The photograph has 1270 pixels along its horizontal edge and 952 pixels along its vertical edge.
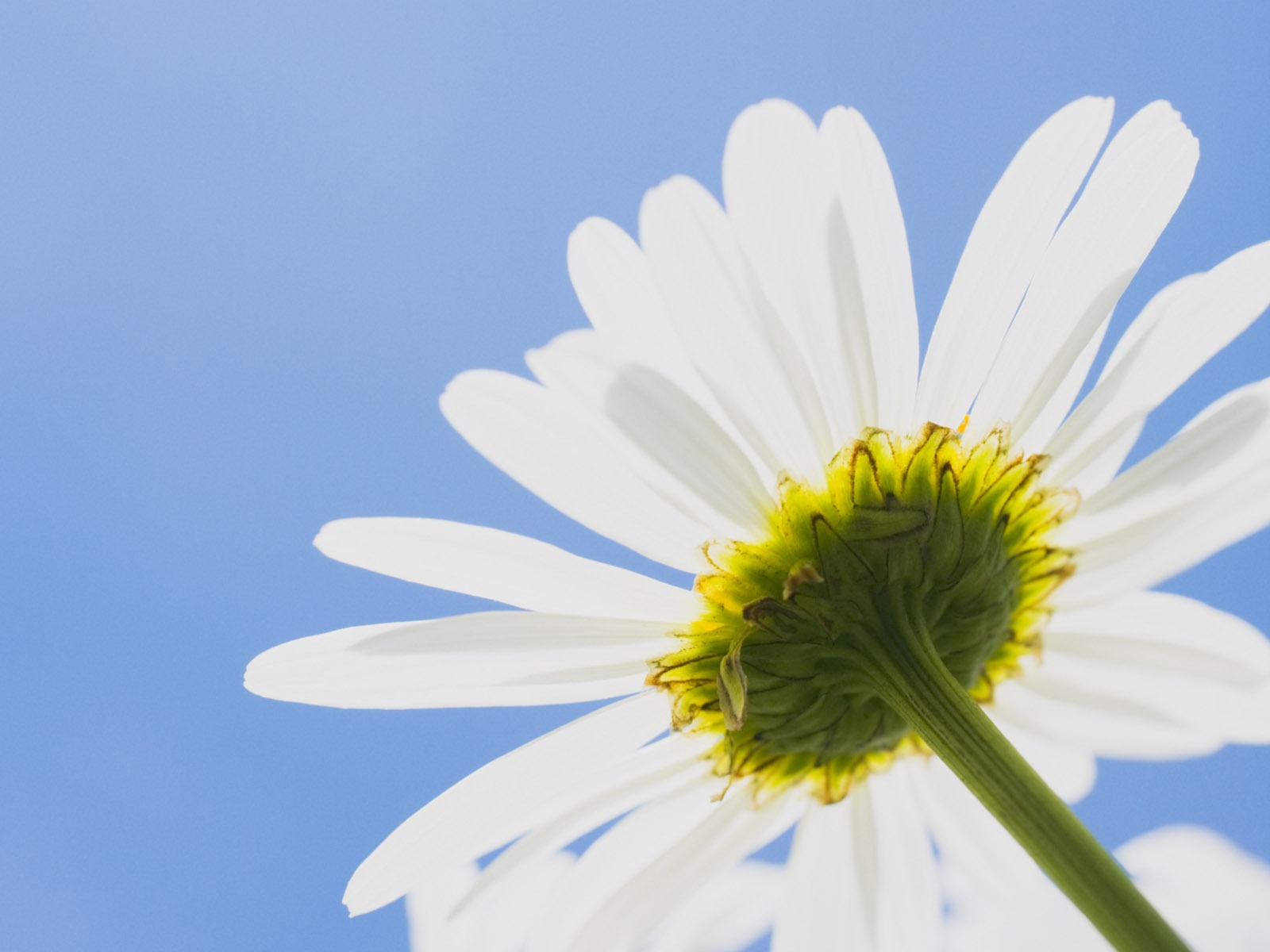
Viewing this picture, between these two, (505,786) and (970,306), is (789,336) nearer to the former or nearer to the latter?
(970,306)

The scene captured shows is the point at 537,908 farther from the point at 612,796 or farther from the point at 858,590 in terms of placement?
the point at 858,590

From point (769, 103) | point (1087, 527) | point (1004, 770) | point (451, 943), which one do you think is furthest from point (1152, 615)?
point (451, 943)

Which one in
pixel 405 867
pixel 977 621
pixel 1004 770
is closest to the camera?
pixel 1004 770

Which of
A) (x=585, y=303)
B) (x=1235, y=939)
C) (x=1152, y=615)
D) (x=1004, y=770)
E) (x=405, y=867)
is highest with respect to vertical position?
A: (x=585, y=303)

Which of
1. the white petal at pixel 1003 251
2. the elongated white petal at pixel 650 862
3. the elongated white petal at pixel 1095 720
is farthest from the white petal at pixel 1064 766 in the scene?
the white petal at pixel 1003 251

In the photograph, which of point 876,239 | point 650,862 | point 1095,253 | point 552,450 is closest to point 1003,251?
point 1095,253
